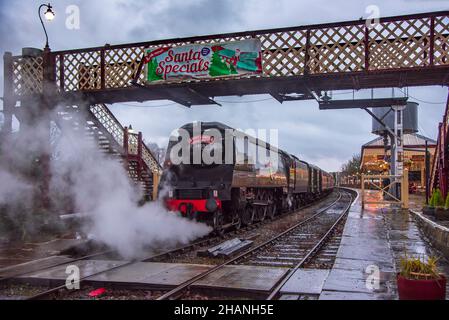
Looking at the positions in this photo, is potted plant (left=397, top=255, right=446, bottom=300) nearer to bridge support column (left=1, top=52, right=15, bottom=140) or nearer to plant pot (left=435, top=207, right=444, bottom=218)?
plant pot (left=435, top=207, right=444, bottom=218)

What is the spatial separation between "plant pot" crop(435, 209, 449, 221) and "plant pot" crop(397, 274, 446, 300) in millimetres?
8476

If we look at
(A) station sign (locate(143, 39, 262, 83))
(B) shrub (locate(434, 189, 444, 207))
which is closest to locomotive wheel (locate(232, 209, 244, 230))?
(A) station sign (locate(143, 39, 262, 83))

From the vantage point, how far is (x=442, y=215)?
12.2 metres

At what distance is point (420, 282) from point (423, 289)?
75 millimetres

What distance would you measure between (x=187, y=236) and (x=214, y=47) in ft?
14.7

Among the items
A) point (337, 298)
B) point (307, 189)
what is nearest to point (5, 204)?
point (337, 298)

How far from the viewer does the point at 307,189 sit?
1001 inches

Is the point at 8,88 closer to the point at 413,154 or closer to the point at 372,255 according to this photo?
the point at 372,255

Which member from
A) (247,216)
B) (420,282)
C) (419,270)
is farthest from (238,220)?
(420,282)

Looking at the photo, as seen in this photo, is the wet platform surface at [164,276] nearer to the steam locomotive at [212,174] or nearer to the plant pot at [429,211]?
the steam locomotive at [212,174]

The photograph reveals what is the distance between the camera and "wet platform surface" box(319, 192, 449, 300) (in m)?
5.54

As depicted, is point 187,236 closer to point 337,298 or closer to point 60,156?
point 60,156

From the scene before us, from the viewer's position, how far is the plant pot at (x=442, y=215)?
1208cm

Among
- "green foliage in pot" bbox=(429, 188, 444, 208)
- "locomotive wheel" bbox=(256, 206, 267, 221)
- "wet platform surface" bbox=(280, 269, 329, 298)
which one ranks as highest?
"green foliage in pot" bbox=(429, 188, 444, 208)
